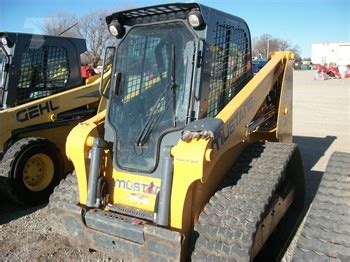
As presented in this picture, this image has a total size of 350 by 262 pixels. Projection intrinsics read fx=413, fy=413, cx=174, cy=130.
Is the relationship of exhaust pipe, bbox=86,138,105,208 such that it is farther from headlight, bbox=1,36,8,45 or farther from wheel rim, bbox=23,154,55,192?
headlight, bbox=1,36,8,45

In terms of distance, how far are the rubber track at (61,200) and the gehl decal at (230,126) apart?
4.93 ft

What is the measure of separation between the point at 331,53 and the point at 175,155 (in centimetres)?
6744

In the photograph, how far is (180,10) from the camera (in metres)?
3.68

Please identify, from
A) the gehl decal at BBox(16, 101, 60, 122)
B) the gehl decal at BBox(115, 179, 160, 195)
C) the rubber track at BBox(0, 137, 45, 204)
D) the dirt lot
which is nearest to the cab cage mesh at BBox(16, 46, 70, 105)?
the gehl decal at BBox(16, 101, 60, 122)

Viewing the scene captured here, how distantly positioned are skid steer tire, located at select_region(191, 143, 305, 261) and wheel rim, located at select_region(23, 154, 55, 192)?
3.24 metres

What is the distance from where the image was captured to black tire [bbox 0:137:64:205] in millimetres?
5465

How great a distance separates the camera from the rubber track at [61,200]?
3.84m

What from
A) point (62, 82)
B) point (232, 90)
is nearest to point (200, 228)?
point (232, 90)

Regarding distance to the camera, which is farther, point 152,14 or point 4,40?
point 4,40

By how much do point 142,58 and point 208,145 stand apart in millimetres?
1361

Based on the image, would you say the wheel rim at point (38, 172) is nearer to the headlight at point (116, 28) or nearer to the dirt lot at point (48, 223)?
the dirt lot at point (48, 223)

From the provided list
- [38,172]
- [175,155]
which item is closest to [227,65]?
[175,155]

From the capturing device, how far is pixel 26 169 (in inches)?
226

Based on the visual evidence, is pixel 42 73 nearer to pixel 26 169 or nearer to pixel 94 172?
pixel 26 169
